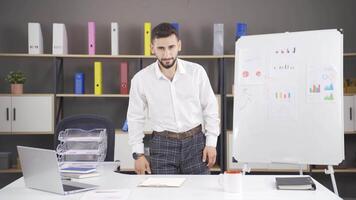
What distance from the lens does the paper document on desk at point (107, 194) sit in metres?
1.97

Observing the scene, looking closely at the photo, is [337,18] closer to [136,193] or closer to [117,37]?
[117,37]

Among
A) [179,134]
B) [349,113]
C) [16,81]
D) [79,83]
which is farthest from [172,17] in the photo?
[179,134]

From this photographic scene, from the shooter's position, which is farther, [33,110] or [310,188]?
[33,110]

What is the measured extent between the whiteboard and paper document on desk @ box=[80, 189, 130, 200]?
4.51ft

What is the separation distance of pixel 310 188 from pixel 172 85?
43.0 inches

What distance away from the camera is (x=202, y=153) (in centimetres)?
280

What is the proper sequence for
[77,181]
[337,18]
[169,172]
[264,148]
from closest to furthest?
[77,181], [169,172], [264,148], [337,18]

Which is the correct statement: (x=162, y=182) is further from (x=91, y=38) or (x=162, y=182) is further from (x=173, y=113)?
(x=91, y=38)

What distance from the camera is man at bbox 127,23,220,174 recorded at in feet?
9.03

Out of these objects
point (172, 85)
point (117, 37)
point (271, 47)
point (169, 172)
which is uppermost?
point (117, 37)

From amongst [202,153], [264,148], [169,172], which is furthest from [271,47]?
[169,172]

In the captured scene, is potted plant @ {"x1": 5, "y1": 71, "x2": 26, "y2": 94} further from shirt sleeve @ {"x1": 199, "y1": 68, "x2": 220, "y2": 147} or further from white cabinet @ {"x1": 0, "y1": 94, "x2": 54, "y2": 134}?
shirt sleeve @ {"x1": 199, "y1": 68, "x2": 220, "y2": 147}

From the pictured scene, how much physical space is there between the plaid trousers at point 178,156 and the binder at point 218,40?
196 cm

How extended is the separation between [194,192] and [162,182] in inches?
9.2
